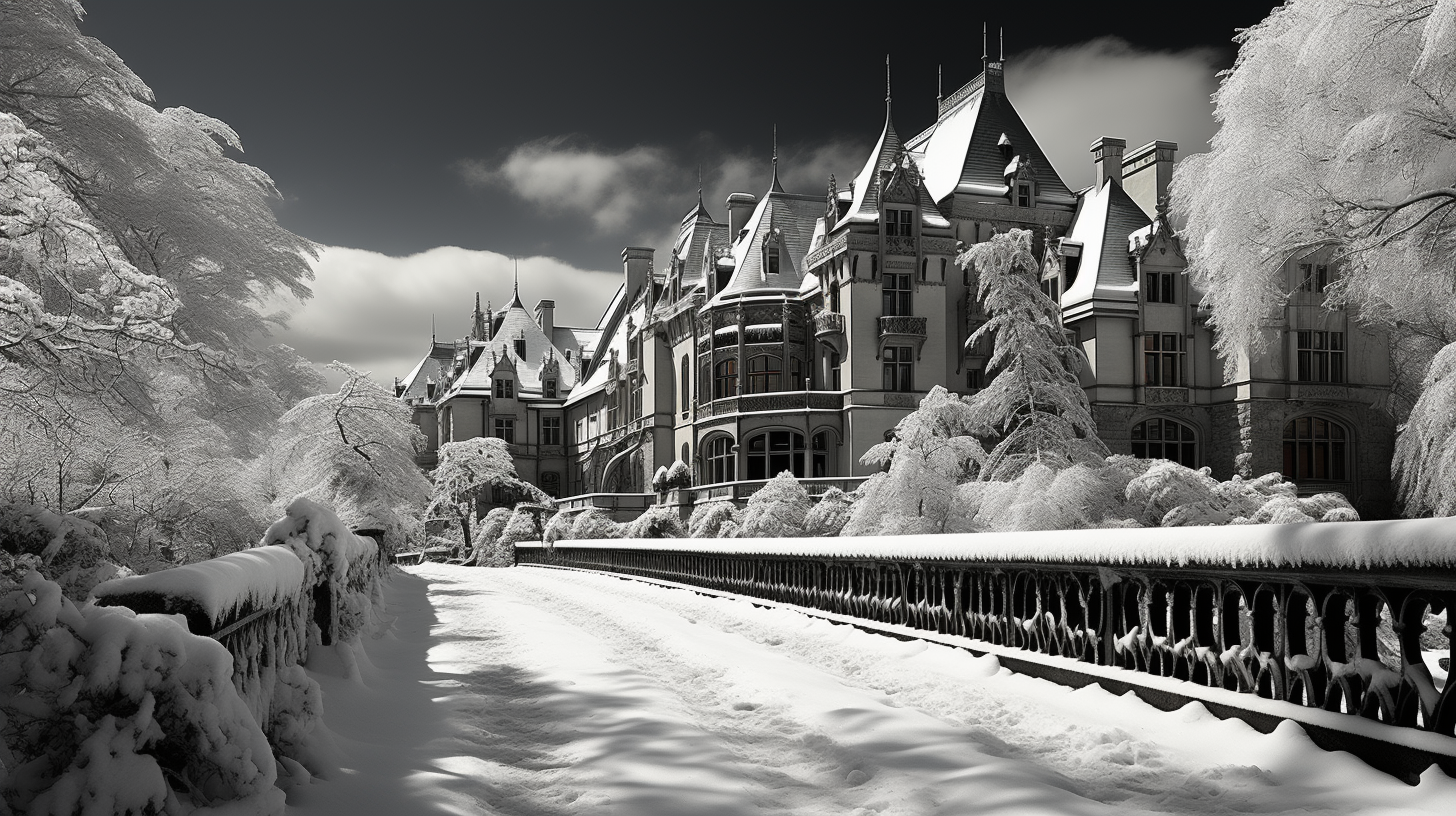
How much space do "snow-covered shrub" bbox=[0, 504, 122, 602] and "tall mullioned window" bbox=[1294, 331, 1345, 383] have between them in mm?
43400

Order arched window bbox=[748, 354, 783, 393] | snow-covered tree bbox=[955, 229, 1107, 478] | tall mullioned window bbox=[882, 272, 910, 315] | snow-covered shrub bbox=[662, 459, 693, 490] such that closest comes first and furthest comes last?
snow-covered tree bbox=[955, 229, 1107, 478], tall mullioned window bbox=[882, 272, 910, 315], arched window bbox=[748, 354, 783, 393], snow-covered shrub bbox=[662, 459, 693, 490]

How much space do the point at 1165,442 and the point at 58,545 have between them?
42219mm

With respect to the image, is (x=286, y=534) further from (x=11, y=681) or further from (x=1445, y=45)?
(x=1445, y=45)

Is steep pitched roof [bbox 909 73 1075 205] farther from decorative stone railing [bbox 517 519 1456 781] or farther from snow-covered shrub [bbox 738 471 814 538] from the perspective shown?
decorative stone railing [bbox 517 519 1456 781]

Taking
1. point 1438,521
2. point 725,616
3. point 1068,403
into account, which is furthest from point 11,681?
point 1068,403

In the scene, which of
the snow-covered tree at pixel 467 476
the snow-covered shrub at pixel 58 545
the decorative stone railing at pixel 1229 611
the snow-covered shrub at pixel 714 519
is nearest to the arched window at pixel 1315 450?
the snow-covered shrub at pixel 714 519

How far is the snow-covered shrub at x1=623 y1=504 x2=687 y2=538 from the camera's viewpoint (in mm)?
41344

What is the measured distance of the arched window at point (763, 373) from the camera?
46219mm

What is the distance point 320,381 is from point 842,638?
16355mm

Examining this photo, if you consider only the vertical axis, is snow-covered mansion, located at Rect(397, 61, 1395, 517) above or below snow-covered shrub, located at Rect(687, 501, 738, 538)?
above

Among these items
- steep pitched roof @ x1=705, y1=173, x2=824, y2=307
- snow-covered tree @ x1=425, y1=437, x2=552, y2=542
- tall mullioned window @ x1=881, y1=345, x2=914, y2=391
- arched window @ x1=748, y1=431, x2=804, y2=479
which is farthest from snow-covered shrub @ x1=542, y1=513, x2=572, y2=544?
tall mullioned window @ x1=881, y1=345, x2=914, y2=391

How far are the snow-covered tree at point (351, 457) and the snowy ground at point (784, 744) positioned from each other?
25756 mm

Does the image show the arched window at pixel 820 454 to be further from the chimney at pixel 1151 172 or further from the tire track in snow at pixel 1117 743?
the tire track in snow at pixel 1117 743

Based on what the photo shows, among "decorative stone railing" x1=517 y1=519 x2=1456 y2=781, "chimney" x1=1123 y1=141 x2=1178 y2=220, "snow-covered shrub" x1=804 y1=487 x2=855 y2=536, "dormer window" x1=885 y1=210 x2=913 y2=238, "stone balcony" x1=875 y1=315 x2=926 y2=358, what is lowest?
"snow-covered shrub" x1=804 y1=487 x2=855 y2=536
